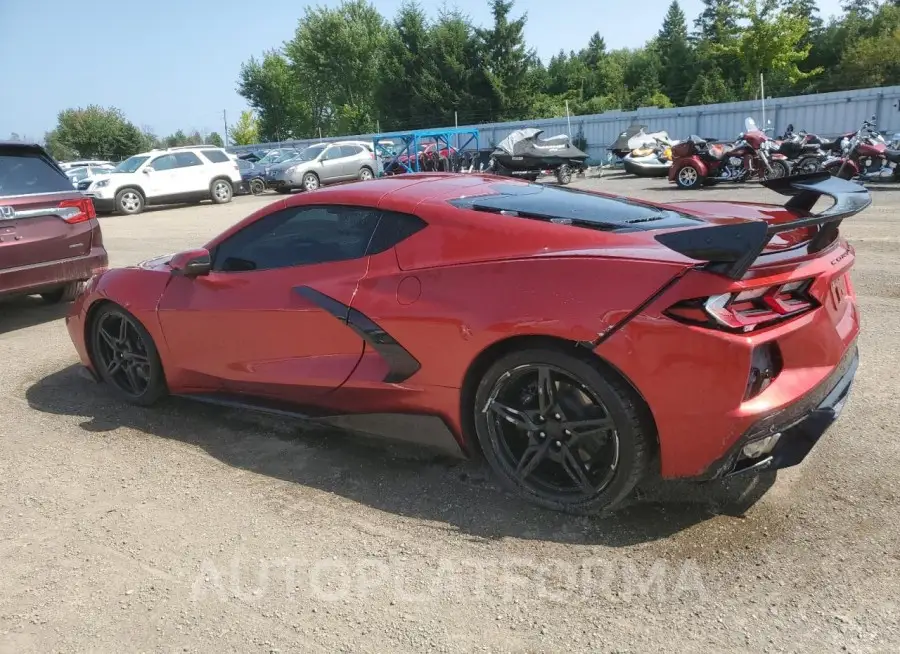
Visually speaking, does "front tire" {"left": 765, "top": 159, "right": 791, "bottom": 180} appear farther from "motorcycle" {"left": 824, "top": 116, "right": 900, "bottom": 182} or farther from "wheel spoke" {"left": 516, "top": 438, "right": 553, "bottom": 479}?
"wheel spoke" {"left": 516, "top": 438, "right": 553, "bottom": 479}

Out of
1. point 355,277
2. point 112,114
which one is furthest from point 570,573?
point 112,114

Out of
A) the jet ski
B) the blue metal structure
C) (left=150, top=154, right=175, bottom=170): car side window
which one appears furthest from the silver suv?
the jet ski

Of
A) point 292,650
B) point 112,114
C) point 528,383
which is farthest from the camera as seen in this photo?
point 112,114

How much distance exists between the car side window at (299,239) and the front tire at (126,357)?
82cm

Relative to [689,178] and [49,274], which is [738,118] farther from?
[49,274]

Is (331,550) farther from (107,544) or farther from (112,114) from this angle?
(112,114)

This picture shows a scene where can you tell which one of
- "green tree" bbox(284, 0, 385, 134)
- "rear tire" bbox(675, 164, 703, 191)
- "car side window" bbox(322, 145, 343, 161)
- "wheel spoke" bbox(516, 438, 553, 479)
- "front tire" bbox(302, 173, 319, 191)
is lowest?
"rear tire" bbox(675, 164, 703, 191)

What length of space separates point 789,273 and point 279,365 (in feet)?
7.95

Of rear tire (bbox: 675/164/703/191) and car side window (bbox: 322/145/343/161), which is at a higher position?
car side window (bbox: 322/145/343/161)

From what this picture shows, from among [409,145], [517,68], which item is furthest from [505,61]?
[409,145]

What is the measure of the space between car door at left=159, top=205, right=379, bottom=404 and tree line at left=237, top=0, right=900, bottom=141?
41.5m

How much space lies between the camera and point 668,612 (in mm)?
2295

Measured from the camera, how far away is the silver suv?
2316cm

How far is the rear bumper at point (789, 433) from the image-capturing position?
2445 mm
